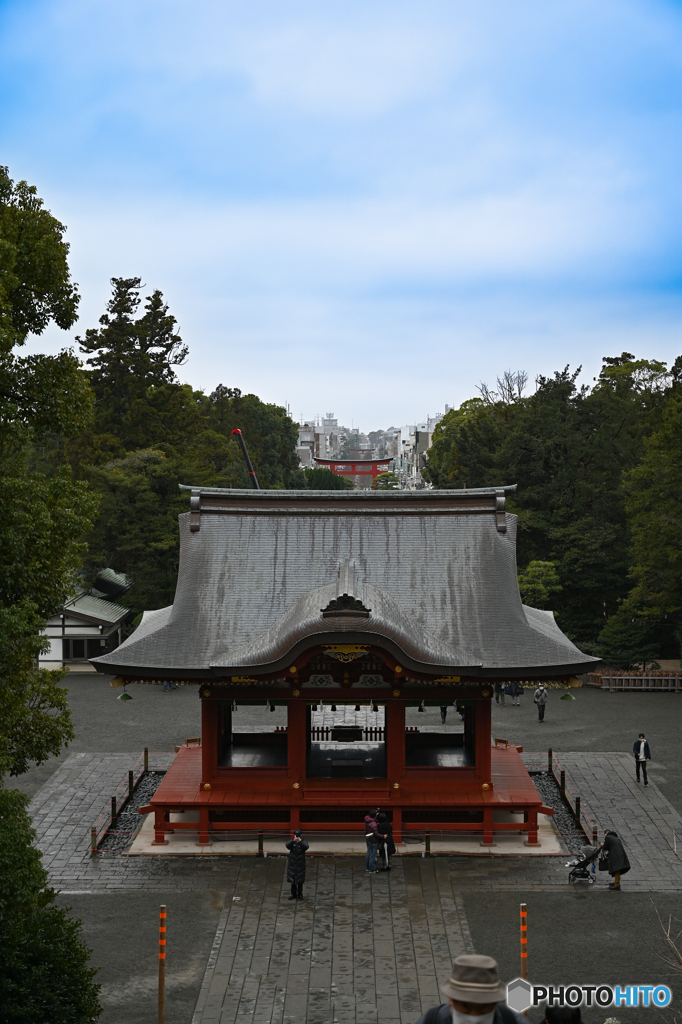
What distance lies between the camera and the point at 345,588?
20.7m

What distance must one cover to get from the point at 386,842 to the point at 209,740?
15.2 feet

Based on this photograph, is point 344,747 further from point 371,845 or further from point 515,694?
point 515,694

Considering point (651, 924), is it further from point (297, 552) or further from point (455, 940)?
point (297, 552)

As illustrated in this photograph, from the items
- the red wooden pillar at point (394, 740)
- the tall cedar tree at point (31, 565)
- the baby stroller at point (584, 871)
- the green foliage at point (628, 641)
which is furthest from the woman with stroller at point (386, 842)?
the green foliage at point (628, 641)

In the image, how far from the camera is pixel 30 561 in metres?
13.8

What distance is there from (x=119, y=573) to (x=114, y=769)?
832 inches

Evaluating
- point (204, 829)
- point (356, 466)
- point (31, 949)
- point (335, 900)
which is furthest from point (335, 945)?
point (356, 466)

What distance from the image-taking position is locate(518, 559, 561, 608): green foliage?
41344 millimetres

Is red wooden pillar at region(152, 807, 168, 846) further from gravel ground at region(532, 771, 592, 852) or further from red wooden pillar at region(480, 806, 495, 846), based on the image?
gravel ground at region(532, 771, 592, 852)

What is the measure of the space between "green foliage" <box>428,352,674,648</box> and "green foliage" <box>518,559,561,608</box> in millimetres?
1263

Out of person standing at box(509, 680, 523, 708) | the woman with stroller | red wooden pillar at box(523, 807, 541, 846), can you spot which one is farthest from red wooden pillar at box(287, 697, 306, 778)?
person standing at box(509, 680, 523, 708)

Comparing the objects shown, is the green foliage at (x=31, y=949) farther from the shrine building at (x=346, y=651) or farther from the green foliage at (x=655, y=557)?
the green foliage at (x=655, y=557)

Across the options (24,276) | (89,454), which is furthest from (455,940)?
(89,454)

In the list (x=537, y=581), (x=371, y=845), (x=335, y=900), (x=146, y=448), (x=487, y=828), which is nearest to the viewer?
(x=335, y=900)
